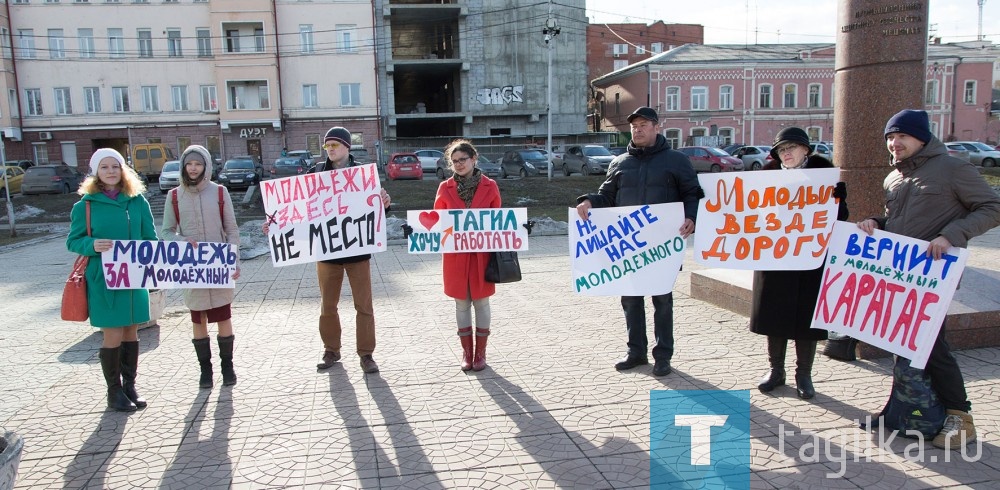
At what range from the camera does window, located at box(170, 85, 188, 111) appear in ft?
143

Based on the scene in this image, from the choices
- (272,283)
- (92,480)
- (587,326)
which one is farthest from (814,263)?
(272,283)

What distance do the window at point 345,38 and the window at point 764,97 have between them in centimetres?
2917

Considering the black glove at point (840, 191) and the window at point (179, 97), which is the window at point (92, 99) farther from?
the black glove at point (840, 191)

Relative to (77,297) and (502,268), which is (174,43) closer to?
(77,297)

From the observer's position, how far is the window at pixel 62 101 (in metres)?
43.1

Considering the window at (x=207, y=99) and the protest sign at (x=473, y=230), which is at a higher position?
the window at (x=207, y=99)

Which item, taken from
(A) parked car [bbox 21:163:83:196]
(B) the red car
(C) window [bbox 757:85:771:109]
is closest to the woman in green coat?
(B) the red car

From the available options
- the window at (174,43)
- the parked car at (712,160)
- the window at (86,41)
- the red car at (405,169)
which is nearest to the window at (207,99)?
the window at (174,43)

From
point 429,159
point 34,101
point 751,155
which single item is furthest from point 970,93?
point 34,101

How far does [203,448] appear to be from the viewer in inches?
161

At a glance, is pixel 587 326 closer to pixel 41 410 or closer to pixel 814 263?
pixel 814 263

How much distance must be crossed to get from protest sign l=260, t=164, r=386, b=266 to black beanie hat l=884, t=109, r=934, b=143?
356 centimetres

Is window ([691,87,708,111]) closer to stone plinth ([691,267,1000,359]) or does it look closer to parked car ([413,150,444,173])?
parked car ([413,150,444,173])

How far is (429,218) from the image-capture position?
5.43m
